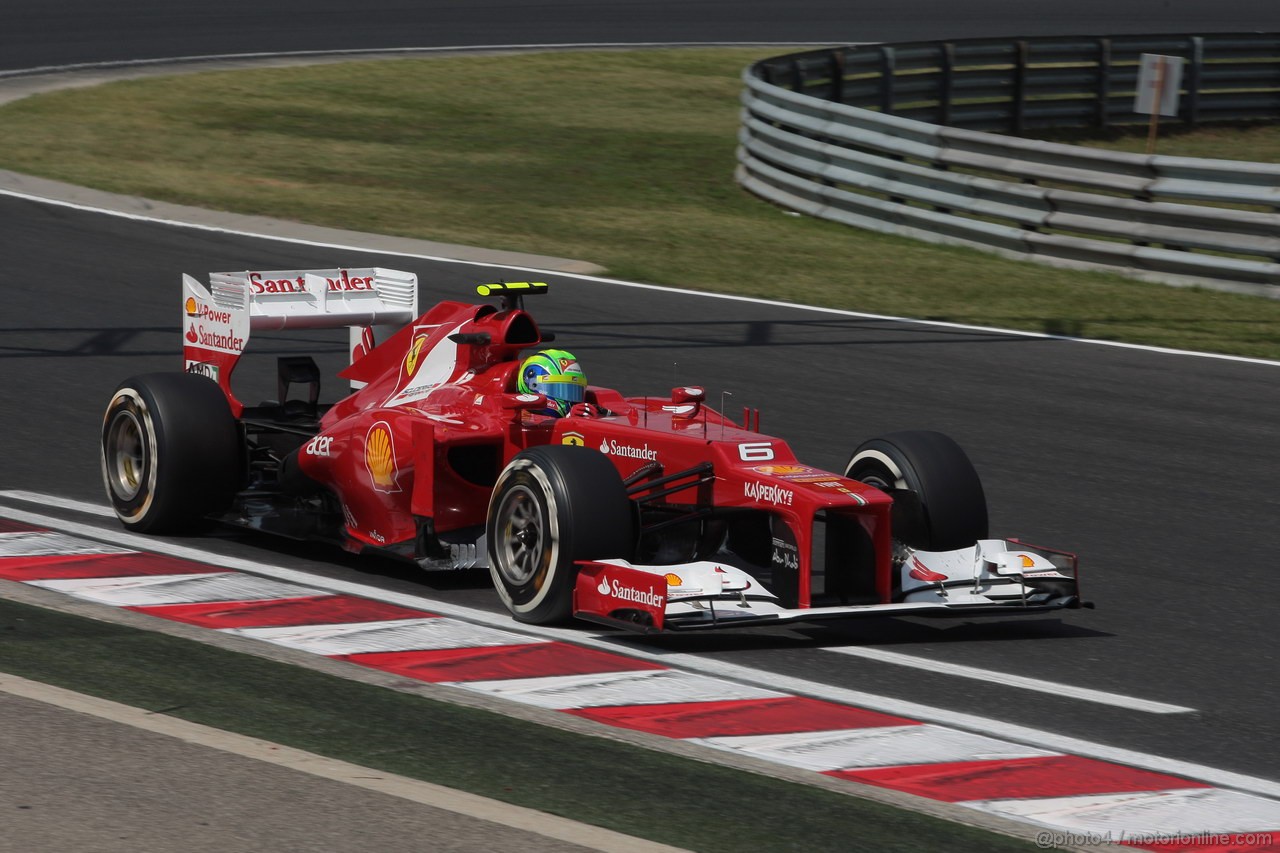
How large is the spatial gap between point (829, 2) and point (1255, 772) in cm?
3708

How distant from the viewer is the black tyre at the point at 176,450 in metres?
8.91

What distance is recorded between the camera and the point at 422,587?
842 cm

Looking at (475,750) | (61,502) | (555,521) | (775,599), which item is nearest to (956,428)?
(775,599)

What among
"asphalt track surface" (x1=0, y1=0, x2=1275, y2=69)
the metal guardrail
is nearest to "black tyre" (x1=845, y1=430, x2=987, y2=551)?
the metal guardrail

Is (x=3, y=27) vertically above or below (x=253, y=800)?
above

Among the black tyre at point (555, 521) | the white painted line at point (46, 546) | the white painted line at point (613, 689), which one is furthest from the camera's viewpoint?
the white painted line at point (46, 546)

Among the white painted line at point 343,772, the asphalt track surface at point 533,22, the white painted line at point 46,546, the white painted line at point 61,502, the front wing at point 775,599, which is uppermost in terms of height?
the asphalt track surface at point 533,22

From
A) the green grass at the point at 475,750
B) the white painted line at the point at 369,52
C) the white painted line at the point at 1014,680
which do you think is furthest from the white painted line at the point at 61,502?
the white painted line at the point at 369,52

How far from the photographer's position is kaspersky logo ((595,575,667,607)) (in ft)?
23.3

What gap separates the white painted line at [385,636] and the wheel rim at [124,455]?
6.91 feet

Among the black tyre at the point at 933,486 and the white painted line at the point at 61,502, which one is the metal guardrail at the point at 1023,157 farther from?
the white painted line at the point at 61,502

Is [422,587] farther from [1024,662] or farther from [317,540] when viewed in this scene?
[1024,662]

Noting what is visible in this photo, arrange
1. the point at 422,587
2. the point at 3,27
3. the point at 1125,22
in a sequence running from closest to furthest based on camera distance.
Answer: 1. the point at 422,587
2. the point at 3,27
3. the point at 1125,22

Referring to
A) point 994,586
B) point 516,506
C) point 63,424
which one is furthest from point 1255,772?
point 63,424
